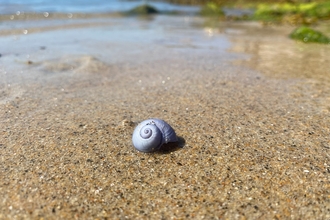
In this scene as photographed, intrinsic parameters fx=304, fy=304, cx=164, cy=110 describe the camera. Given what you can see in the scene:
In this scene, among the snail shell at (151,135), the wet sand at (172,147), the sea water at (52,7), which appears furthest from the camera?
the sea water at (52,7)

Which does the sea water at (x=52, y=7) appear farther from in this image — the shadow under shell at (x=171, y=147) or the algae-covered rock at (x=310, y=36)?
the shadow under shell at (x=171, y=147)

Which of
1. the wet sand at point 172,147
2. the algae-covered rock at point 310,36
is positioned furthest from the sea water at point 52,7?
the algae-covered rock at point 310,36

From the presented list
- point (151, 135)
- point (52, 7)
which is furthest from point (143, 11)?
point (151, 135)

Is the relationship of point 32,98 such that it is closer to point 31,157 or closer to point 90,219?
point 31,157

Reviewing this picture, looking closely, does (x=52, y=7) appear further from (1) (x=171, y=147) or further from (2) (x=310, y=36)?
(1) (x=171, y=147)

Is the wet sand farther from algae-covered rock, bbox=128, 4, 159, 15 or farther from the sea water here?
algae-covered rock, bbox=128, 4, 159, 15

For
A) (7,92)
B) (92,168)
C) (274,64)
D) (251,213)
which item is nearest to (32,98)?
(7,92)

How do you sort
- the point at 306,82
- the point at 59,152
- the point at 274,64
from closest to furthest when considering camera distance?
1. the point at 59,152
2. the point at 306,82
3. the point at 274,64
